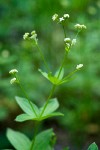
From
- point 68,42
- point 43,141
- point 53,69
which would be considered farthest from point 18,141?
point 53,69

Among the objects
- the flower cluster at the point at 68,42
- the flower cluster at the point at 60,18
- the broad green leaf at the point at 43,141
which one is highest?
the flower cluster at the point at 60,18

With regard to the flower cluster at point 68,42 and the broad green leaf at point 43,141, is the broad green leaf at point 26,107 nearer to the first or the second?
the broad green leaf at point 43,141

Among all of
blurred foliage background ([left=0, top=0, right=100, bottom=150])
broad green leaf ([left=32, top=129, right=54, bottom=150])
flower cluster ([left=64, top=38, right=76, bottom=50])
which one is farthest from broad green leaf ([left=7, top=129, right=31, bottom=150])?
blurred foliage background ([left=0, top=0, right=100, bottom=150])

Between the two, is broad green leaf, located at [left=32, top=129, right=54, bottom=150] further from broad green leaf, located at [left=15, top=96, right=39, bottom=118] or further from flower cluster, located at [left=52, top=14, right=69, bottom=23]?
flower cluster, located at [left=52, top=14, right=69, bottom=23]

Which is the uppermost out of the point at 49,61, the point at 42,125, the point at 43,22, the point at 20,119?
the point at 43,22

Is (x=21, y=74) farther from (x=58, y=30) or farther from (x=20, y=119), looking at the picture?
(x=20, y=119)

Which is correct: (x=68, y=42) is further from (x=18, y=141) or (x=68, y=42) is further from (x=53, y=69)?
(x=53, y=69)

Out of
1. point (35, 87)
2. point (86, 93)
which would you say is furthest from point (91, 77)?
point (35, 87)

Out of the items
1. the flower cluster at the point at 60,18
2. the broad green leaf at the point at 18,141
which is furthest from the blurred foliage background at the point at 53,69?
the flower cluster at the point at 60,18
